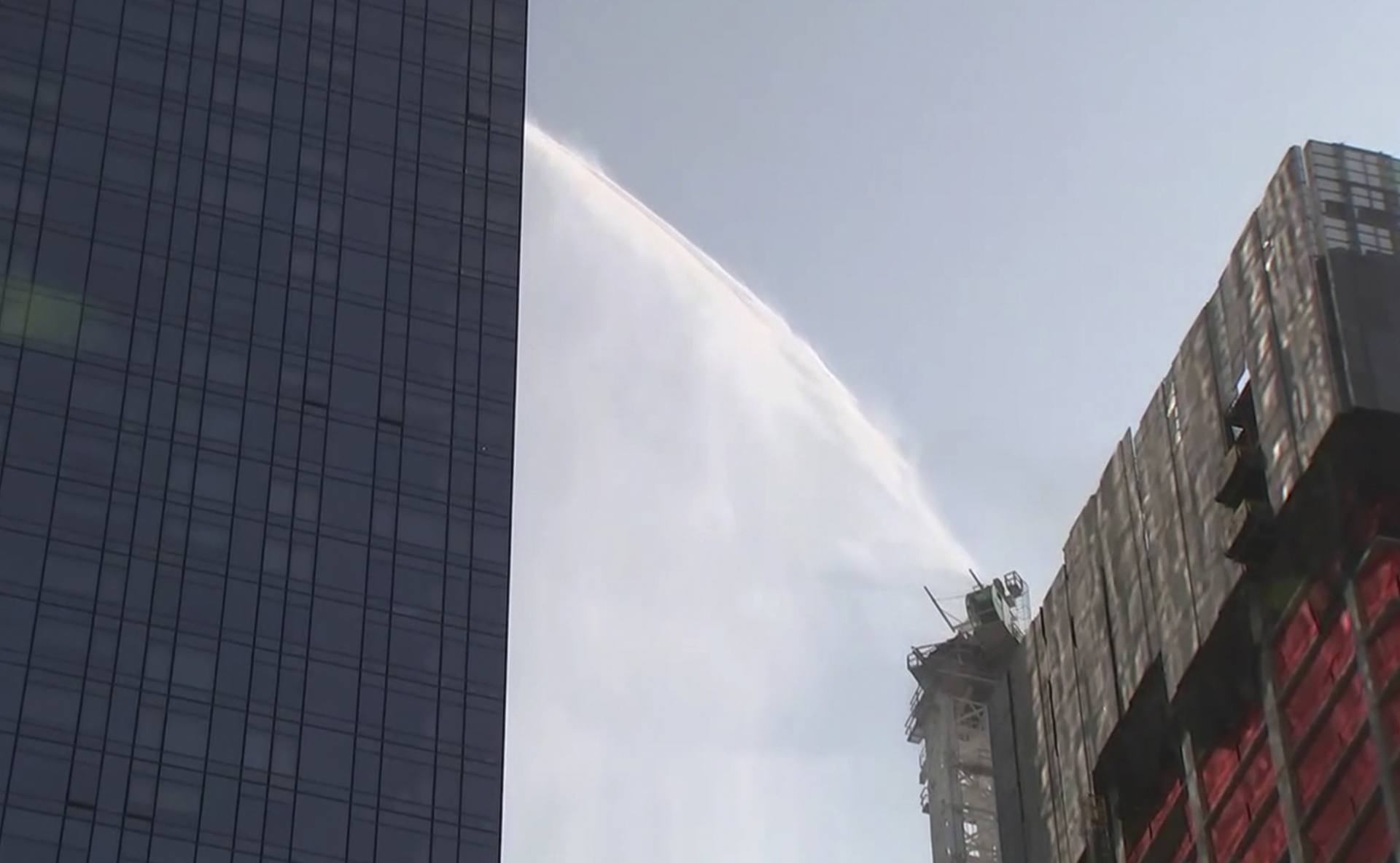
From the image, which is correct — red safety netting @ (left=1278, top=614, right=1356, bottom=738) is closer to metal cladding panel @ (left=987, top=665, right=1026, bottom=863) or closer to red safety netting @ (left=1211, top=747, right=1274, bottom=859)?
red safety netting @ (left=1211, top=747, right=1274, bottom=859)

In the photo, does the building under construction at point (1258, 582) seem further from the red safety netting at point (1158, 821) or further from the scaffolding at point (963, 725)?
the scaffolding at point (963, 725)

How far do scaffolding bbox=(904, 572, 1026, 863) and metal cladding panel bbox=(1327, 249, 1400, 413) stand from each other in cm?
7978

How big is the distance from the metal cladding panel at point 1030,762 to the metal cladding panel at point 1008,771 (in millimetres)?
115

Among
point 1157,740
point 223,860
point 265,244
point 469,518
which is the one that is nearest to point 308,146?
point 265,244

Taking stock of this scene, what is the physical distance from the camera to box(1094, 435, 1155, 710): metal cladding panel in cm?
10112

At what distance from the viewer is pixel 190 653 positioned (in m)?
143

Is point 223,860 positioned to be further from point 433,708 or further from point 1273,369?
point 1273,369

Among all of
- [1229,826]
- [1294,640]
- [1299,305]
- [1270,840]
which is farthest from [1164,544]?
[1270,840]

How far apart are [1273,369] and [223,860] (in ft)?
210

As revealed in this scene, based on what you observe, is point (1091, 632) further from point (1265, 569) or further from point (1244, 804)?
point (1265, 569)

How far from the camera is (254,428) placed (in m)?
154

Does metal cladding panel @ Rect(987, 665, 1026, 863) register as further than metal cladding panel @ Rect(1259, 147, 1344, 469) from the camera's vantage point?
Yes

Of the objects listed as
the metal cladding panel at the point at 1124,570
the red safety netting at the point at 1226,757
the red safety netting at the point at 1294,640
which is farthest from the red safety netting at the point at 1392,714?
the metal cladding panel at the point at 1124,570

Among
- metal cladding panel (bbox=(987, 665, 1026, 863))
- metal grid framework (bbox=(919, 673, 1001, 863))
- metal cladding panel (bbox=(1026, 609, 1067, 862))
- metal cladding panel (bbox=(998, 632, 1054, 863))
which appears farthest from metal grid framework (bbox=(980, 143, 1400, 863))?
metal grid framework (bbox=(919, 673, 1001, 863))
